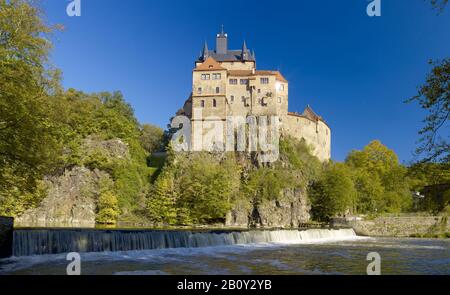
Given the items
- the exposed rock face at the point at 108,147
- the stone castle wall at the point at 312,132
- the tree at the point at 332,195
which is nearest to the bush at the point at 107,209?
the exposed rock face at the point at 108,147

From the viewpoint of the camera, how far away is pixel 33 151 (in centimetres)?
1518

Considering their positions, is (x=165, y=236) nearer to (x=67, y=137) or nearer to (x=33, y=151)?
(x=33, y=151)

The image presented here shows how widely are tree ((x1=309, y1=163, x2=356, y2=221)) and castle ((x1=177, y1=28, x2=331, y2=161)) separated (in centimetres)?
1308

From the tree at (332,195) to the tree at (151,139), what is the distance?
33.1 meters

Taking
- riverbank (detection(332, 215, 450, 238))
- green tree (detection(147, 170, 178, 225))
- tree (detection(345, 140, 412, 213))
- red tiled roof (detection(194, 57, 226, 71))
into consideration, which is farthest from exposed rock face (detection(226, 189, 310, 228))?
red tiled roof (detection(194, 57, 226, 71))

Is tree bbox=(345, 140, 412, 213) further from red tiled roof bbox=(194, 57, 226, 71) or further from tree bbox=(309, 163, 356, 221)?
red tiled roof bbox=(194, 57, 226, 71)

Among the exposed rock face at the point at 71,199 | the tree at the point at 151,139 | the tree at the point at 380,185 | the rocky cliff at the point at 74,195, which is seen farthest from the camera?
the tree at the point at 151,139

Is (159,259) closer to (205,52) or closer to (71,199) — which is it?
(71,199)

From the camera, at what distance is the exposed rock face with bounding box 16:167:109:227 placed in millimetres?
47188

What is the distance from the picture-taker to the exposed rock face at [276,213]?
5378 cm

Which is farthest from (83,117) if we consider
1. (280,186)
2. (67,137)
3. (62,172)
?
(280,186)

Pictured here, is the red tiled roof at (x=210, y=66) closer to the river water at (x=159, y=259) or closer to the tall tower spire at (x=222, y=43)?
the tall tower spire at (x=222, y=43)

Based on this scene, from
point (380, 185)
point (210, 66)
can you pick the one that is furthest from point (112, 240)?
point (380, 185)

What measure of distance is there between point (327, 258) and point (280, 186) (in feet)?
127
